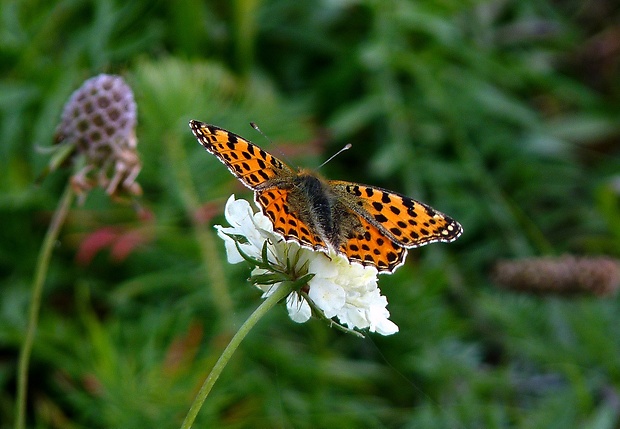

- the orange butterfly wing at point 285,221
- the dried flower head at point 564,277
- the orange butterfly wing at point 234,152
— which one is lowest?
the dried flower head at point 564,277

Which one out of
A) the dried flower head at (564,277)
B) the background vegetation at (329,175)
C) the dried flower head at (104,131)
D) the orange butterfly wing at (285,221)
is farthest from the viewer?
the dried flower head at (564,277)

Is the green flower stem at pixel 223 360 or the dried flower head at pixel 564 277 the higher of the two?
the green flower stem at pixel 223 360

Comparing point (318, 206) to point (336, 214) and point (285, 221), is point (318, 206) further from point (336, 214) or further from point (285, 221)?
point (285, 221)

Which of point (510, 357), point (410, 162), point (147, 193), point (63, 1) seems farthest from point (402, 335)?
point (63, 1)

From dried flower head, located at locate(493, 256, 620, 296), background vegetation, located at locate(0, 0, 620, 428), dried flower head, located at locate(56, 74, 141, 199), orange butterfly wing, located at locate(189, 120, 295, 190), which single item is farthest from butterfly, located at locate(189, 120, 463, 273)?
dried flower head, located at locate(493, 256, 620, 296)

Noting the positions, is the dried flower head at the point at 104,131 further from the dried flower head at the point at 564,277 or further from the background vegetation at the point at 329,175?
the dried flower head at the point at 564,277

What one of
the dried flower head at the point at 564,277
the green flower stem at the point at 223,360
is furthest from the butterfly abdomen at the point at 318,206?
the dried flower head at the point at 564,277

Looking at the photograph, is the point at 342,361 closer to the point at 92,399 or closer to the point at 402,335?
the point at 402,335

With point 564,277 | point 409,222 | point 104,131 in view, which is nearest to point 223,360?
point 409,222
